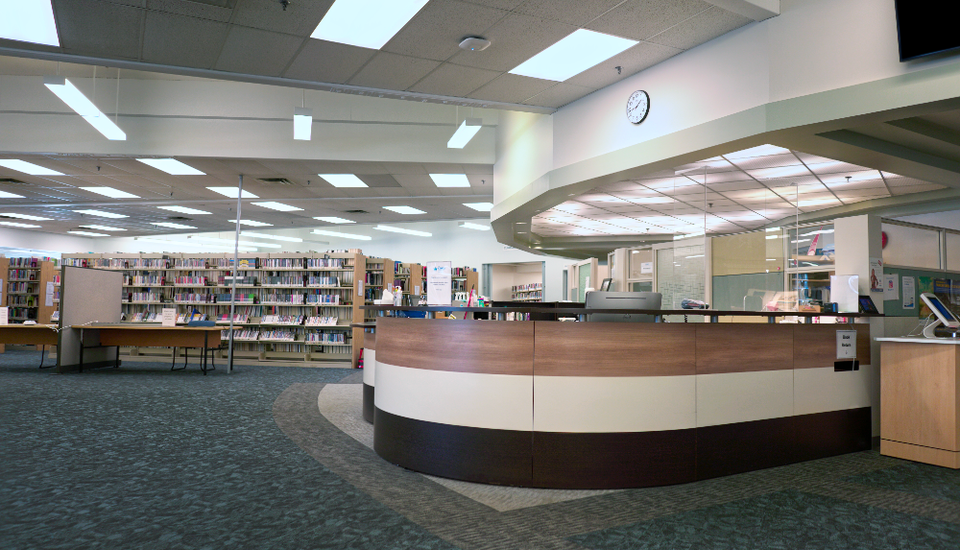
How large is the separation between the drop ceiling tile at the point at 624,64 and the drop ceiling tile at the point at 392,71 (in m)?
1.55

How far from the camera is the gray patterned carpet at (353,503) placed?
2.62 meters

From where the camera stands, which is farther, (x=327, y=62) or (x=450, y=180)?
(x=450, y=180)

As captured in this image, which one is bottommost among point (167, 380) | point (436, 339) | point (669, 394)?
point (167, 380)

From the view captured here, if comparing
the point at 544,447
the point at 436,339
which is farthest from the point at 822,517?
the point at 436,339

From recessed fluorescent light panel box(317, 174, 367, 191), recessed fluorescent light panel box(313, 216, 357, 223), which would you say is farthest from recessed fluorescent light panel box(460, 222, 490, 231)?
recessed fluorescent light panel box(317, 174, 367, 191)

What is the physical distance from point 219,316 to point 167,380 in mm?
3654

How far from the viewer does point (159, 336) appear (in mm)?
9211

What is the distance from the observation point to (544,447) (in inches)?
135

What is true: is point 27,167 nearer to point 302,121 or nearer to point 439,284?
point 302,121

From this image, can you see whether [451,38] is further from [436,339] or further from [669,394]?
[669,394]

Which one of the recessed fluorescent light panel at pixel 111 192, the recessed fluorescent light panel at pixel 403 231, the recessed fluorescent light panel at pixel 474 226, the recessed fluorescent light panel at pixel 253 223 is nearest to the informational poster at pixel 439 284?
the recessed fluorescent light panel at pixel 111 192

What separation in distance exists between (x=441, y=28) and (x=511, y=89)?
1.49 metres

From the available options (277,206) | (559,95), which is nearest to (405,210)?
(277,206)

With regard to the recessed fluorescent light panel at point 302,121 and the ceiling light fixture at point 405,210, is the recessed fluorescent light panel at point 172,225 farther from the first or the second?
the recessed fluorescent light panel at point 302,121
